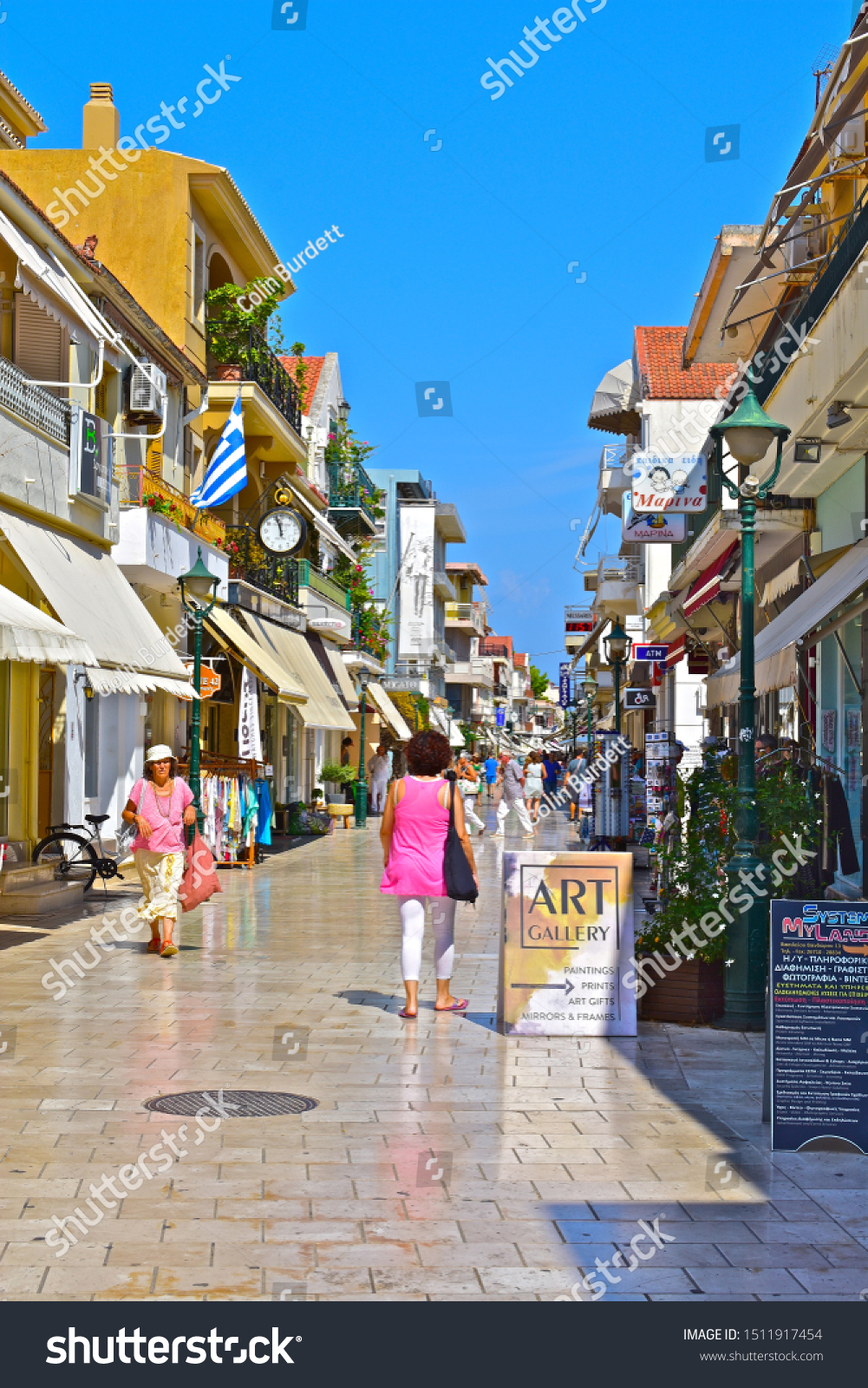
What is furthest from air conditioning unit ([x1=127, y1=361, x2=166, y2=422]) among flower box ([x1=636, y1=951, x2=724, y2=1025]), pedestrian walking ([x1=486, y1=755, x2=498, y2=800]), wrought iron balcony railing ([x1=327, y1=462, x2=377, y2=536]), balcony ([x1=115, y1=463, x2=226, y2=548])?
pedestrian walking ([x1=486, y1=755, x2=498, y2=800])

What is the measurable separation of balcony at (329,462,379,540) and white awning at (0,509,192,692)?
2510cm

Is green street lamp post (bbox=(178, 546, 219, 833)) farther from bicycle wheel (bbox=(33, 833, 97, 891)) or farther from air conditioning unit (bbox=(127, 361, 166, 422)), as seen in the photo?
air conditioning unit (bbox=(127, 361, 166, 422))

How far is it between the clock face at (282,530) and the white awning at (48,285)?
12.8 meters

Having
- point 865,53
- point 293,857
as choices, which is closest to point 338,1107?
point 865,53

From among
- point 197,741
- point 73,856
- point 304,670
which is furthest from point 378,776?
point 73,856

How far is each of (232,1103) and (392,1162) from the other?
4.37 feet

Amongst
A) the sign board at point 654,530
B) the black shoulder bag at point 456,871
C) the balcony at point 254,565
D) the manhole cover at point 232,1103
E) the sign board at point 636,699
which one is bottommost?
the manhole cover at point 232,1103

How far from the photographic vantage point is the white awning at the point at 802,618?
1224cm

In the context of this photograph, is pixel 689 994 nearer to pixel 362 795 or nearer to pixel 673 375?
pixel 362 795

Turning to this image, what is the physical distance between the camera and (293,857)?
25641 mm

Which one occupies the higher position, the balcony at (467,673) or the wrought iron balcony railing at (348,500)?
the wrought iron balcony railing at (348,500)

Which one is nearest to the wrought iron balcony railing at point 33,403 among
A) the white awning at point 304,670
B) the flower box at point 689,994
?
the flower box at point 689,994

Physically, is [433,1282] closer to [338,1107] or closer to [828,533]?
[338,1107]

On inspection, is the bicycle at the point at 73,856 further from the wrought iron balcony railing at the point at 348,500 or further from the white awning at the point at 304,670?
the wrought iron balcony railing at the point at 348,500
